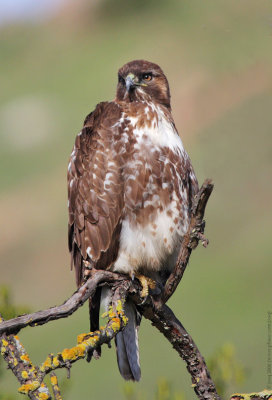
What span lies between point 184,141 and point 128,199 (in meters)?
14.5

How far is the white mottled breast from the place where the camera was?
461 centimetres

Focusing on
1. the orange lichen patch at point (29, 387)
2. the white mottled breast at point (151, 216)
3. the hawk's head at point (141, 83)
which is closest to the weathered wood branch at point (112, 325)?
the orange lichen patch at point (29, 387)

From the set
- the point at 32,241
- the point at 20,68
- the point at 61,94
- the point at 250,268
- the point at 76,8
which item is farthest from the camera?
the point at 76,8

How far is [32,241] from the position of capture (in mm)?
18375

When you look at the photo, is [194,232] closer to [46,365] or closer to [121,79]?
[46,365]

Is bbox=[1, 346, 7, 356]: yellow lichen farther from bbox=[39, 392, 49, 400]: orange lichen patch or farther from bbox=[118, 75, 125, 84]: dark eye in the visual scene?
bbox=[118, 75, 125, 84]: dark eye

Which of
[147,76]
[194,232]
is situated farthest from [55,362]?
[147,76]

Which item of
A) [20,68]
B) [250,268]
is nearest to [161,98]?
[250,268]

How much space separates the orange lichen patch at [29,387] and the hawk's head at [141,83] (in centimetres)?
238

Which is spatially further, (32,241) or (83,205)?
(32,241)

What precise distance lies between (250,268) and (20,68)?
16.7 metres

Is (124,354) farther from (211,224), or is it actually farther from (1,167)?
(1,167)

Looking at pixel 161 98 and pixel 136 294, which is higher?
pixel 161 98

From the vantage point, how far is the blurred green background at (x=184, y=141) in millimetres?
7750
